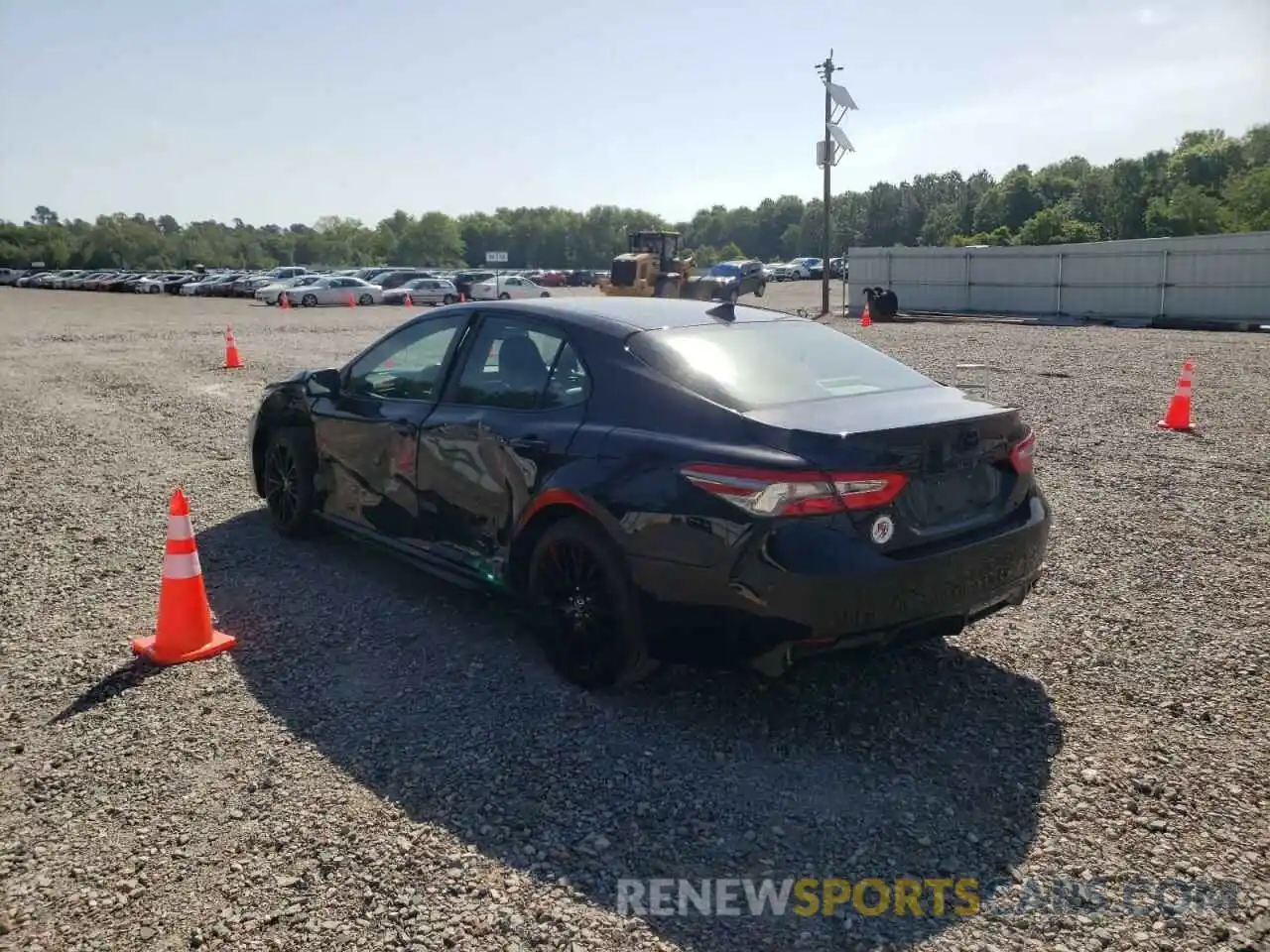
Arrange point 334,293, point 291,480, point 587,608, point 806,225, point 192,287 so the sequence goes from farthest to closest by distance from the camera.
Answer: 1. point 806,225
2. point 192,287
3. point 334,293
4. point 291,480
5. point 587,608

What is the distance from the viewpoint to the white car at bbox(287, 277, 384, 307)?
42.3 metres

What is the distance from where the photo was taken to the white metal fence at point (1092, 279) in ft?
84.0

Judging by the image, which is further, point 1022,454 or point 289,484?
point 289,484

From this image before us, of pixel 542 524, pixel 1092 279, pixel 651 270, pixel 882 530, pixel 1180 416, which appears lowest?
pixel 1180 416

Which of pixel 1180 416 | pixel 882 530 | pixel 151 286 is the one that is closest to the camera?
pixel 882 530

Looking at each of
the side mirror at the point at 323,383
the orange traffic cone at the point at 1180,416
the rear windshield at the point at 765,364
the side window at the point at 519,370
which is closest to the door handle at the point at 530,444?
the side window at the point at 519,370

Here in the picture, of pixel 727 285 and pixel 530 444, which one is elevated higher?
pixel 727 285

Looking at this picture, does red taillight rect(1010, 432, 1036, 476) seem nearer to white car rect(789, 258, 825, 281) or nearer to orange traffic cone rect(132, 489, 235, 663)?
orange traffic cone rect(132, 489, 235, 663)

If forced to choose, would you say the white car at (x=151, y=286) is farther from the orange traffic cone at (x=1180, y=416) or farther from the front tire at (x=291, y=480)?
the orange traffic cone at (x=1180, y=416)

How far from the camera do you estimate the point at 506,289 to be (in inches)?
1585

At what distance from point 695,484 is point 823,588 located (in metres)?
0.59

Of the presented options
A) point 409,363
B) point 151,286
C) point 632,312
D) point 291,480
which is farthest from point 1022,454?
point 151,286

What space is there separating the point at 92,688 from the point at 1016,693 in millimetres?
3904

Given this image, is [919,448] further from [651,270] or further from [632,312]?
[651,270]
